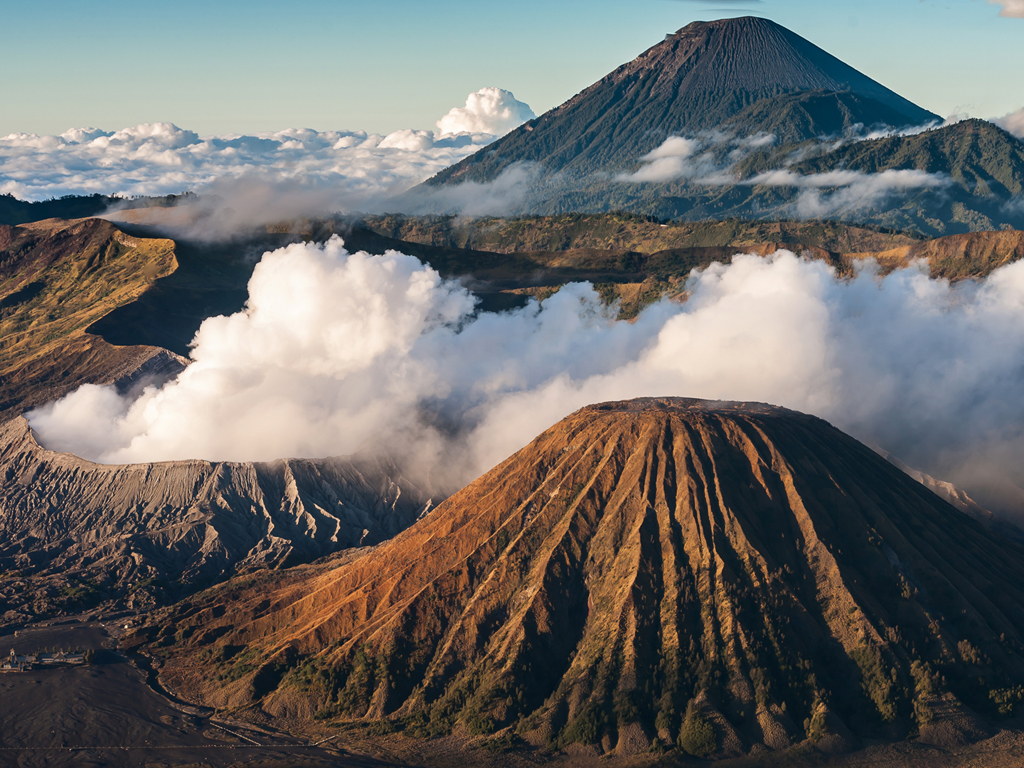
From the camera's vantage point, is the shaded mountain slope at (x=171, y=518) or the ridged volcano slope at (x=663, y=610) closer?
the ridged volcano slope at (x=663, y=610)

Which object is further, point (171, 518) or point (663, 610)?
point (171, 518)

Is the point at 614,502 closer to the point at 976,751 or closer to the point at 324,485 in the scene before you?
the point at 976,751

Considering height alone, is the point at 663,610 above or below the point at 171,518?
above

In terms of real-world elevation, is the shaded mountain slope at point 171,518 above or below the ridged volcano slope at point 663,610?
below

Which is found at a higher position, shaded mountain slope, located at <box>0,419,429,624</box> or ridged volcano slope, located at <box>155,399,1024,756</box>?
ridged volcano slope, located at <box>155,399,1024,756</box>

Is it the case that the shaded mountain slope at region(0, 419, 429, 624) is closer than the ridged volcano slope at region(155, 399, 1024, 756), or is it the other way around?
the ridged volcano slope at region(155, 399, 1024, 756)
